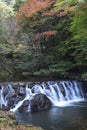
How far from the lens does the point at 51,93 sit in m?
17.9

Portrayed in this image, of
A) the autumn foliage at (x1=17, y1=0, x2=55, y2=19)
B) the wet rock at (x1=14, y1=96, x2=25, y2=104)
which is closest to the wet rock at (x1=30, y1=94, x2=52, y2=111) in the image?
the wet rock at (x1=14, y1=96, x2=25, y2=104)

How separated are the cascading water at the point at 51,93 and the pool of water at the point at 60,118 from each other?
125 centimetres

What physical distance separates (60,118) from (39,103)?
122 inches

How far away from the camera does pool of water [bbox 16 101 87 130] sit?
11.1 m

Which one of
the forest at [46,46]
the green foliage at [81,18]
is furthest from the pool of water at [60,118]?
the forest at [46,46]

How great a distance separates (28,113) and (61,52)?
837 centimetres

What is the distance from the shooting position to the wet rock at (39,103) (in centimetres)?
1541

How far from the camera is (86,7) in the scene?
8156 millimetres

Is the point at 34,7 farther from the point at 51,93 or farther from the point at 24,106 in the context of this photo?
the point at 24,106

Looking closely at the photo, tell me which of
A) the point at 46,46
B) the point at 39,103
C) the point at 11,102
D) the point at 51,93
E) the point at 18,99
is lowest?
the point at 39,103

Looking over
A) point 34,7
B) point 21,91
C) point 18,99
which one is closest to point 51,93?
point 21,91

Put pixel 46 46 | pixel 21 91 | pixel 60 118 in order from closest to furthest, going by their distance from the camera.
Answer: pixel 60 118, pixel 21 91, pixel 46 46

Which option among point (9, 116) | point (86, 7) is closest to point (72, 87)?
point (9, 116)

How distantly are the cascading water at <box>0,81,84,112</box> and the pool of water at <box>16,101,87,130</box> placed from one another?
4.10 feet
